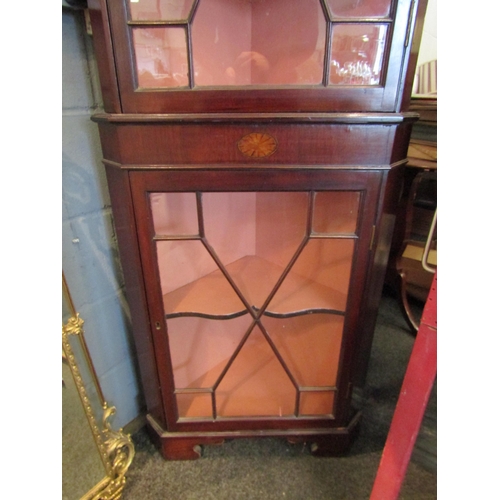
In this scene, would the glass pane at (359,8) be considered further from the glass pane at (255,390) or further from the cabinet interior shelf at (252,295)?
the glass pane at (255,390)

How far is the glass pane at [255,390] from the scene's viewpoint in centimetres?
84

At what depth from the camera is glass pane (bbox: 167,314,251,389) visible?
772mm

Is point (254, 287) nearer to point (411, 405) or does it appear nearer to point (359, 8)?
point (411, 405)

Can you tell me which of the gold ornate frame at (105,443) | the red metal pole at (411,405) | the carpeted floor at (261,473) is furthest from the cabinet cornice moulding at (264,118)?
the carpeted floor at (261,473)

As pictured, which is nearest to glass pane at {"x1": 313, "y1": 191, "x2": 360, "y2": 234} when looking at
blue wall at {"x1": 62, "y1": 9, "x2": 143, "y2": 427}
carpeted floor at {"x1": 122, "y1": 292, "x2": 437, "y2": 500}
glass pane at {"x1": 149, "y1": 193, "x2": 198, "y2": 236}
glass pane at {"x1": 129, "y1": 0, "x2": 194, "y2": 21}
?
glass pane at {"x1": 149, "y1": 193, "x2": 198, "y2": 236}

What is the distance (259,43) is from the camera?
1.86ft

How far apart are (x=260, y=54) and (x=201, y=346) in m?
0.62

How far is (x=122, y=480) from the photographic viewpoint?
2.74ft

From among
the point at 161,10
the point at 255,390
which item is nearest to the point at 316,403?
the point at 255,390

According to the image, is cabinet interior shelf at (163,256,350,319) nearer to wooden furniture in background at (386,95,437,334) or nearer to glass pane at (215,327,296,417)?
glass pane at (215,327,296,417)

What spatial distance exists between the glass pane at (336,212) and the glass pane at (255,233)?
0.02m
